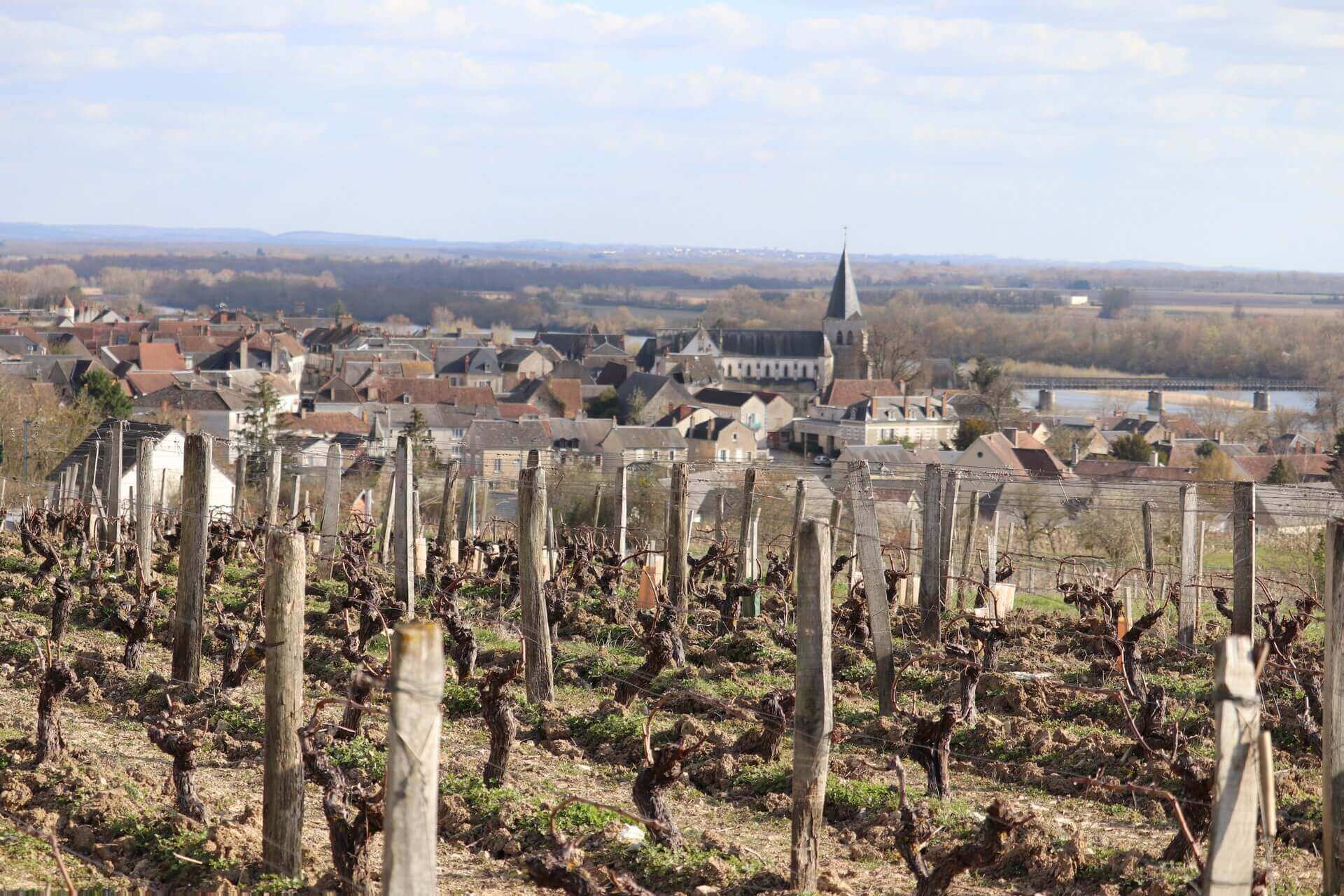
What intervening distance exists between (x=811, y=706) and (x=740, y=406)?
91318mm

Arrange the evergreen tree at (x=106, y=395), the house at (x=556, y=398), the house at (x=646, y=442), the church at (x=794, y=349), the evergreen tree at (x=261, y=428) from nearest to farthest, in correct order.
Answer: the evergreen tree at (x=261, y=428)
the evergreen tree at (x=106, y=395)
the house at (x=646, y=442)
the house at (x=556, y=398)
the church at (x=794, y=349)

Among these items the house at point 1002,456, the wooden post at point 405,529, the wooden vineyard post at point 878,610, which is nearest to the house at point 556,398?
the house at point 1002,456

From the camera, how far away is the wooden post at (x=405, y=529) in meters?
12.5

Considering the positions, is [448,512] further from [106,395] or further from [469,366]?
[469,366]

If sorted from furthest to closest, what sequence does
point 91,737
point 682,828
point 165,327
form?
point 165,327 → point 91,737 → point 682,828

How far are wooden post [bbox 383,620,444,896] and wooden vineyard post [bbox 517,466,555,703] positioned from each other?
5.61 meters

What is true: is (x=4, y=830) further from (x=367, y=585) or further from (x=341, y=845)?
(x=367, y=585)

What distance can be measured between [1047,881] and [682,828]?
6.36 ft

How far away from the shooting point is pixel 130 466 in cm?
2609

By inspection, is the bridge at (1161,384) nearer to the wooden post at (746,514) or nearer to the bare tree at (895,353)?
the bare tree at (895,353)

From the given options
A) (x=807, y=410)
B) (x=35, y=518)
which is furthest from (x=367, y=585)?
(x=807, y=410)

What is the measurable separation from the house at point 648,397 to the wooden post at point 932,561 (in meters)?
80.4

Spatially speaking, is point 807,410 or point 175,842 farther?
point 807,410

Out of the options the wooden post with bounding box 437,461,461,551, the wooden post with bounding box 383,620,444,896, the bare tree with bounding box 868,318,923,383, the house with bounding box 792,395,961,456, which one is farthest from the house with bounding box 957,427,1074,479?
the wooden post with bounding box 383,620,444,896
